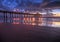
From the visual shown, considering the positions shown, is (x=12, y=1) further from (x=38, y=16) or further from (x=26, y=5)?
(x=38, y=16)

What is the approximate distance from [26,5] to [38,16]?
373 millimetres

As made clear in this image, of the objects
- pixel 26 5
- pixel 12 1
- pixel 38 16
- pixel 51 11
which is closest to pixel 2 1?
pixel 12 1

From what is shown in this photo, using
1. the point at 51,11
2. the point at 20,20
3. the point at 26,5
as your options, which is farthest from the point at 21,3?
the point at 51,11

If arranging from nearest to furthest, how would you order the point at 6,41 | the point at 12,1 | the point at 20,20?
the point at 6,41, the point at 20,20, the point at 12,1

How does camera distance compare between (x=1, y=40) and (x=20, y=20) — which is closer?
(x=1, y=40)

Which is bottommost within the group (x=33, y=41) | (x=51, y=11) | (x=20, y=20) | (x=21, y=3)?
(x=33, y=41)

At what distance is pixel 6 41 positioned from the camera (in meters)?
0.85

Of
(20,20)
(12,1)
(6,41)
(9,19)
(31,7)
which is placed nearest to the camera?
(6,41)

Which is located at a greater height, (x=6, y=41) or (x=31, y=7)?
(x=31, y=7)

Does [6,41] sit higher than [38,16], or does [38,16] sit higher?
[38,16]

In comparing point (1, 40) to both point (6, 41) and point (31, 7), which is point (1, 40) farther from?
point (31, 7)

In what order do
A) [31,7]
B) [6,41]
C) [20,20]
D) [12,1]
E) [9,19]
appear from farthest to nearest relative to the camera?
[31,7]
[12,1]
[20,20]
[9,19]
[6,41]

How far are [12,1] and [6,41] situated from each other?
7.19ft

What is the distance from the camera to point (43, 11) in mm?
3074
